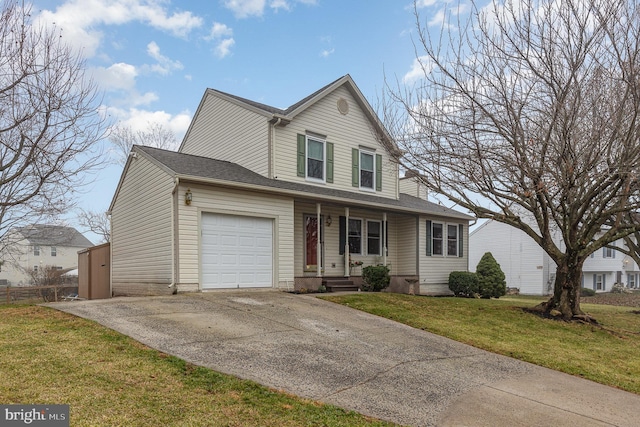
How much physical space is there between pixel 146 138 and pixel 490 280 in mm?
23470

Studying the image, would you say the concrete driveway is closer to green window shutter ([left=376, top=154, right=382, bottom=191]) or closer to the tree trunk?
the tree trunk

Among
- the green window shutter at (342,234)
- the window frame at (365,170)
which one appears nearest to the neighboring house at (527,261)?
the window frame at (365,170)

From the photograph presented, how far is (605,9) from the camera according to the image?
942cm

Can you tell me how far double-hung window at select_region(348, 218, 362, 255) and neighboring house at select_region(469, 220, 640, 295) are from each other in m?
19.8

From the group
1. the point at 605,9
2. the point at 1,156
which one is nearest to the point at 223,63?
the point at 1,156

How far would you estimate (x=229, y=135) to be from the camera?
15945mm

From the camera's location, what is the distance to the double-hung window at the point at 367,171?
1650cm

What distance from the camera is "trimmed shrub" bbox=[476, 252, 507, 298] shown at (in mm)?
19448

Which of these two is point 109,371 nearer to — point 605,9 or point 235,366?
point 235,366

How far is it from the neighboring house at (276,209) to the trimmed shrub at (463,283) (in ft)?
1.22

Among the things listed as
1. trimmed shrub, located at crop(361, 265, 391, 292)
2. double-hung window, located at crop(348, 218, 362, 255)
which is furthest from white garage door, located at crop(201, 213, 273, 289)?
double-hung window, located at crop(348, 218, 362, 255)

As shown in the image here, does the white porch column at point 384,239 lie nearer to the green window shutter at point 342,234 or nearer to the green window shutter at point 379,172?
the green window shutter at point 379,172

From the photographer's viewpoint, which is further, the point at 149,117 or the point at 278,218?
the point at 149,117

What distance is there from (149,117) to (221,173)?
760 inches
